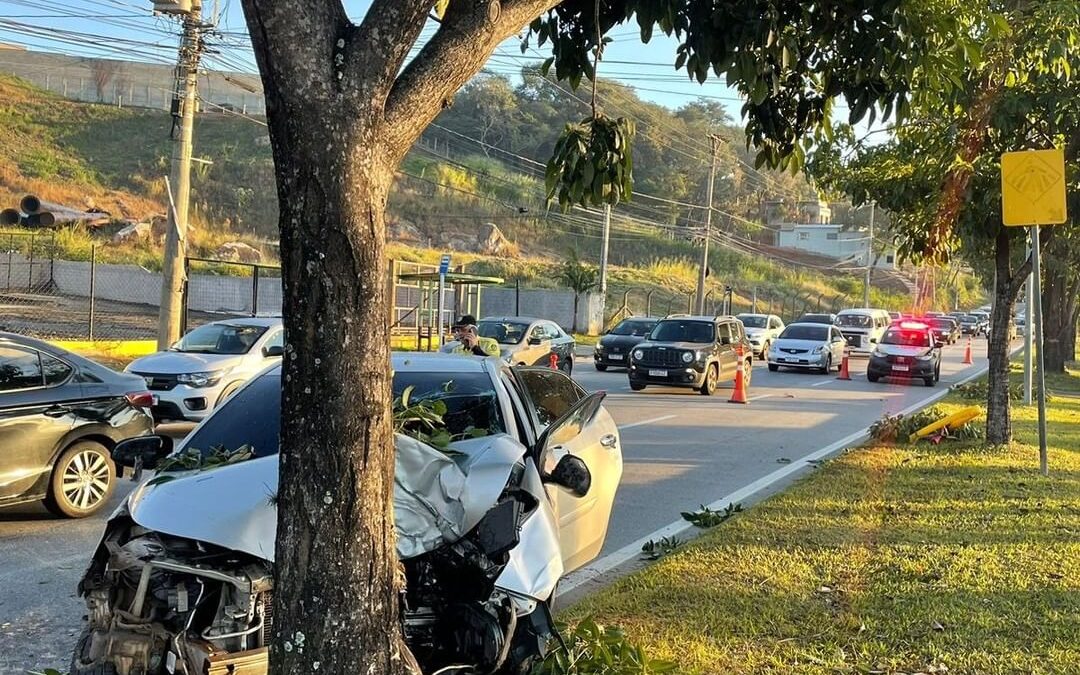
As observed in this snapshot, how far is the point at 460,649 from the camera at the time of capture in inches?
144

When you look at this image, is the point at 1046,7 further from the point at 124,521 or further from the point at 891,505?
the point at 124,521

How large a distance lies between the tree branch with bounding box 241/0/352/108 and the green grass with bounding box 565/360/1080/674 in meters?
3.12

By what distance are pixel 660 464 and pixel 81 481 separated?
603 centimetres

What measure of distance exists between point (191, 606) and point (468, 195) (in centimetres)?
7196

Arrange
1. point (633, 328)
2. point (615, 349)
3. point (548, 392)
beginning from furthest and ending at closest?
1. point (633, 328)
2. point (615, 349)
3. point (548, 392)

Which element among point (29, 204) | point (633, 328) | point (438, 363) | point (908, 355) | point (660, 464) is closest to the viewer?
point (438, 363)

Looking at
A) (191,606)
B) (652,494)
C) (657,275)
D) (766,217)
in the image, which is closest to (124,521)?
(191,606)

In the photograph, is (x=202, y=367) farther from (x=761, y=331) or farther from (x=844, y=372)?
(x=761, y=331)

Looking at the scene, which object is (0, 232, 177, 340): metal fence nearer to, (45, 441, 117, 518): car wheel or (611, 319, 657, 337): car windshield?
(611, 319, 657, 337): car windshield

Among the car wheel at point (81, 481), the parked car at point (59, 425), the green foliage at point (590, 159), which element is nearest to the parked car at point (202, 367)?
the parked car at point (59, 425)

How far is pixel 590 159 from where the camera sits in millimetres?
4730

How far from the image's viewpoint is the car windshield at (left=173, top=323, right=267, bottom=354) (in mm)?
13164

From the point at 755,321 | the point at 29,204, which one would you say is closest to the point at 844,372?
the point at 755,321

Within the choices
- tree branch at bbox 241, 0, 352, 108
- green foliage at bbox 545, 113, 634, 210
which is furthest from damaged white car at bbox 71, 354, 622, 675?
tree branch at bbox 241, 0, 352, 108
